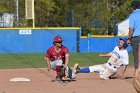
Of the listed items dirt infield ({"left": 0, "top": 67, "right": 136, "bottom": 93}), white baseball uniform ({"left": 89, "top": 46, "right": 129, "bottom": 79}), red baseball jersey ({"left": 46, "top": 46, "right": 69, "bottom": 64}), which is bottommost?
dirt infield ({"left": 0, "top": 67, "right": 136, "bottom": 93})

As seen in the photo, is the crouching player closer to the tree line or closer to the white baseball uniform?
the white baseball uniform

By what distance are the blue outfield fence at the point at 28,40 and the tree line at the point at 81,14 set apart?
6017 mm

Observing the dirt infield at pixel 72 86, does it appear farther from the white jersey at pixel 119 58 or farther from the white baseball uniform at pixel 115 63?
the white jersey at pixel 119 58

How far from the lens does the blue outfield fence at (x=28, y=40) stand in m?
30.6

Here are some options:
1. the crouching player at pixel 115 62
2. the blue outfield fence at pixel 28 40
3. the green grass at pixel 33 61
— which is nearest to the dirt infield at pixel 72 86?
the crouching player at pixel 115 62

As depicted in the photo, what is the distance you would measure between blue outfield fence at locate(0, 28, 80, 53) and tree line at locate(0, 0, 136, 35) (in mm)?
6017

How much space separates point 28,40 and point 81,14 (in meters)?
12.8

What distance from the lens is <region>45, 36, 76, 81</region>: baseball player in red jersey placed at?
12.1 meters

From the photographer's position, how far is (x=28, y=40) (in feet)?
101

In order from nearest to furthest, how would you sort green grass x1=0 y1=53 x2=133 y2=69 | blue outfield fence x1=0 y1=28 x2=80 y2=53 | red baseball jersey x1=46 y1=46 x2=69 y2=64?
red baseball jersey x1=46 y1=46 x2=69 y2=64, green grass x1=0 y1=53 x2=133 y2=69, blue outfield fence x1=0 y1=28 x2=80 y2=53

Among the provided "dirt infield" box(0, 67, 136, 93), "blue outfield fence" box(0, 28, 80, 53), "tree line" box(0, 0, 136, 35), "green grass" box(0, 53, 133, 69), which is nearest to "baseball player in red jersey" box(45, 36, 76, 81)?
"dirt infield" box(0, 67, 136, 93)

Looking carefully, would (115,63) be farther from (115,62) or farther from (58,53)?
(58,53)

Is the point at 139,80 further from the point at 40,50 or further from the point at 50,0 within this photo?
the point at 50,0

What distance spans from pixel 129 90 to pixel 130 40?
1.63 meters
